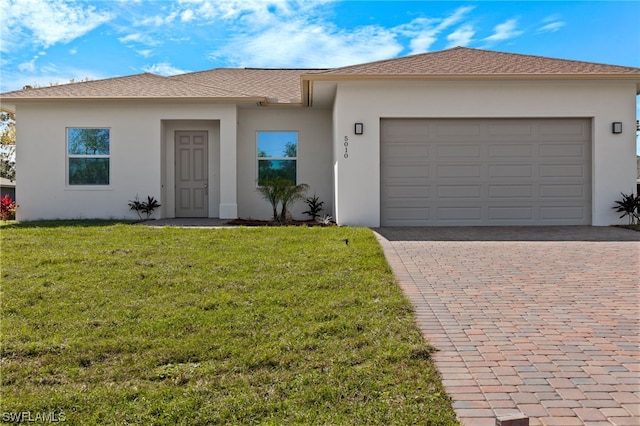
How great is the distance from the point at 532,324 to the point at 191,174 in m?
11.4

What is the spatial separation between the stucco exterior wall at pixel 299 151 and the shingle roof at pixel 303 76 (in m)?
0.59

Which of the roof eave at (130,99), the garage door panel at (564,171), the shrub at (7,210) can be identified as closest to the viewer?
the garage door panel at (564,171)

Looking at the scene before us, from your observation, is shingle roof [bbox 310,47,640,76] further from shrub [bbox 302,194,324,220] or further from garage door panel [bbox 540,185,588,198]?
shrub [bbox 302,194,324,220]

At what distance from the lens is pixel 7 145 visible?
111 feet

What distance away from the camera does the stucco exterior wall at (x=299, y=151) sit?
13.7 m

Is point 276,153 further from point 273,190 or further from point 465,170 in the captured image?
point 465,170

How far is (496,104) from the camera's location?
1123 centimetres

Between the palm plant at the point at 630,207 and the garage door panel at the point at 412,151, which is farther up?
the garage door panel at the point at 412,151

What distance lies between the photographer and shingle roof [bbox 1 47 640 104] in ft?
35.2

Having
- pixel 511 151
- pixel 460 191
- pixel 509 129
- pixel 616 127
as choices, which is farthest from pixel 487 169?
pixel 616 127

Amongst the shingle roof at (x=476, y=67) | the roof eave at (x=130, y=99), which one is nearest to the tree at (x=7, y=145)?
the roof eave at (x=130, y=99)

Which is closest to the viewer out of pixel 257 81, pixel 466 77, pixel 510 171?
pixel 466 77

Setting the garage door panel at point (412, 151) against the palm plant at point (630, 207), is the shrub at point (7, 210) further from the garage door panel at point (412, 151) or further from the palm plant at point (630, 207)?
the palm plant at point (630, 207)

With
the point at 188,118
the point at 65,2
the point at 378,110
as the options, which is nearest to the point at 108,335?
the point at 65,2
